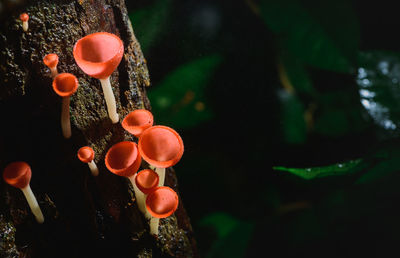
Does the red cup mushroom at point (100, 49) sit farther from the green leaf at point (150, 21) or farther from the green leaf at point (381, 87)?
the green leaf at point (381, 87)

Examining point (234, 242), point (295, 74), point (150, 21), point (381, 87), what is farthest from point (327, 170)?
point (295, 74)

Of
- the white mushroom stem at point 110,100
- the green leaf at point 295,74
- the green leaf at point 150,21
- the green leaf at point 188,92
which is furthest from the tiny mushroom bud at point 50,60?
the green leaf at point 295,74

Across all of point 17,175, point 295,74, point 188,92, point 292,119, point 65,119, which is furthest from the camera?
point 295,74

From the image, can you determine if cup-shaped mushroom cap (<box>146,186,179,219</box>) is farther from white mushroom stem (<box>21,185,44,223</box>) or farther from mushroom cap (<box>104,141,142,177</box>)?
white mushroom stem (<box>21,185,44,223</box>)

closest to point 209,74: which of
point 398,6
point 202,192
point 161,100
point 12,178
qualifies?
point 161,100

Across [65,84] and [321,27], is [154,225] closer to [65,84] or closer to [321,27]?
[65,84]
